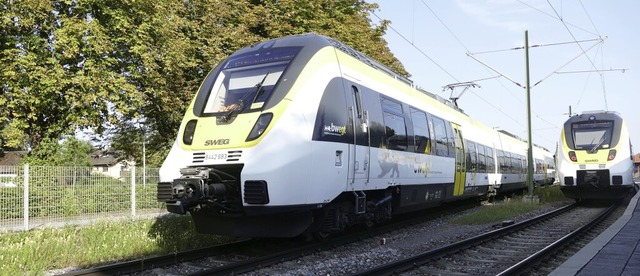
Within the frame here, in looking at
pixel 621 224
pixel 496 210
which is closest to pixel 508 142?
pixel 496 210

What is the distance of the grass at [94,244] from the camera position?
7.22m

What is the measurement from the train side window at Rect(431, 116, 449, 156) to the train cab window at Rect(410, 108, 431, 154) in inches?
26.8

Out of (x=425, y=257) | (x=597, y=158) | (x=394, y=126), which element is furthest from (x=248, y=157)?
(x=597, y=158)

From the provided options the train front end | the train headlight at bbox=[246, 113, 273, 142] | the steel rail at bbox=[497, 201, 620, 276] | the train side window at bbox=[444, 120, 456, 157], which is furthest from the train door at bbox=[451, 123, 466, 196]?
the train headlight at bbox=[246, 113, 273, 142]

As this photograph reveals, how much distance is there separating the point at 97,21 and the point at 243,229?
1290cm

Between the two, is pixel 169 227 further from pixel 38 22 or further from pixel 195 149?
pixel 38 22

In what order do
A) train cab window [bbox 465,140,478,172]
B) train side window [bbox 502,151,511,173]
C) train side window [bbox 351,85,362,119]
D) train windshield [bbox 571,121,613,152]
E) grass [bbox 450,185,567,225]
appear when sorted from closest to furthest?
train side window [bbox 351,85,362,119] → grass [bbox 450,185,567,225] → train cab window [bbox 465,140,478,172] → train windshield [bbox 571,121,613,152] → train side window [bbox 502,151,511,173]

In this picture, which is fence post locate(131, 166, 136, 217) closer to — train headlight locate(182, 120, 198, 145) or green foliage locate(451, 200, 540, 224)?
train headlight locate(182, 120, 198, 145)

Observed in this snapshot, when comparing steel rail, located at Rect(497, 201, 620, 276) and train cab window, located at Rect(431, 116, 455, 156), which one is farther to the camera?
train cab window, located at Rect(431, 116, 455, 156)

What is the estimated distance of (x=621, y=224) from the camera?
36.8 feet

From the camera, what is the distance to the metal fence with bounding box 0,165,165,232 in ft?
37.4

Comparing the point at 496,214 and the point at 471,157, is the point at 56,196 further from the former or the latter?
the point at 471,157

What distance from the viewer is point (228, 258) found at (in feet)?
26.1

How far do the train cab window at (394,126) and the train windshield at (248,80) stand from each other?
265 cm
